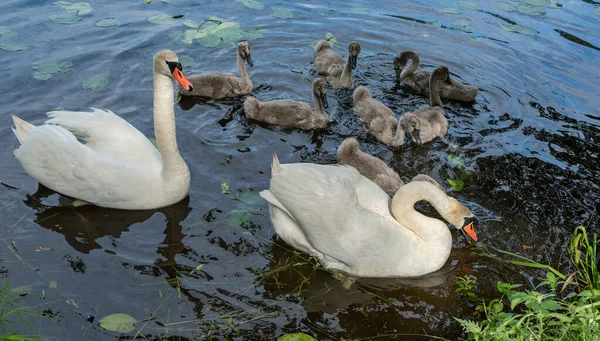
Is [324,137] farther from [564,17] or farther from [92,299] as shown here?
[564,17]

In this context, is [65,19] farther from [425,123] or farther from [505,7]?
[505,7]

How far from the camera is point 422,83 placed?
31.2 feet

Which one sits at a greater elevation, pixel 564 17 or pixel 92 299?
pixel 564 17

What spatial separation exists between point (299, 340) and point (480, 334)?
1.44m

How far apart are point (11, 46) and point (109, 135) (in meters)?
4.40

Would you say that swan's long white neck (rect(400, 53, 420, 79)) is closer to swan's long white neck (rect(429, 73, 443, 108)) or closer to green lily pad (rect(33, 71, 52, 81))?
swan's long white neck (rect(429, 73, 443, 108))

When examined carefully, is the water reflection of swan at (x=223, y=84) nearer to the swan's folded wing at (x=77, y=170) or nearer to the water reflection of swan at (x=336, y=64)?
the water reflection of swan at (x=336, y=64)

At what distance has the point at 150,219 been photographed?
255 inches

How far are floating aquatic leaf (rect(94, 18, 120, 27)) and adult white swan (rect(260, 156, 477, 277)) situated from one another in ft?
20.6

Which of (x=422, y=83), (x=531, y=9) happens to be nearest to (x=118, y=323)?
(x=422, y=83)

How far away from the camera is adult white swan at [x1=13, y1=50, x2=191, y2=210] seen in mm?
6113

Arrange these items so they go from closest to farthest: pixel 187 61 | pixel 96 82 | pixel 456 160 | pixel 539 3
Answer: pixel 456 160, pixel 96 82, pixel 187 61, pixel 539 3

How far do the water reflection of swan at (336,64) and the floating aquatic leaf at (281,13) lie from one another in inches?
73.1

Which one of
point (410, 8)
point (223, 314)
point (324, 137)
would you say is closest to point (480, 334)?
point (223, 314)
